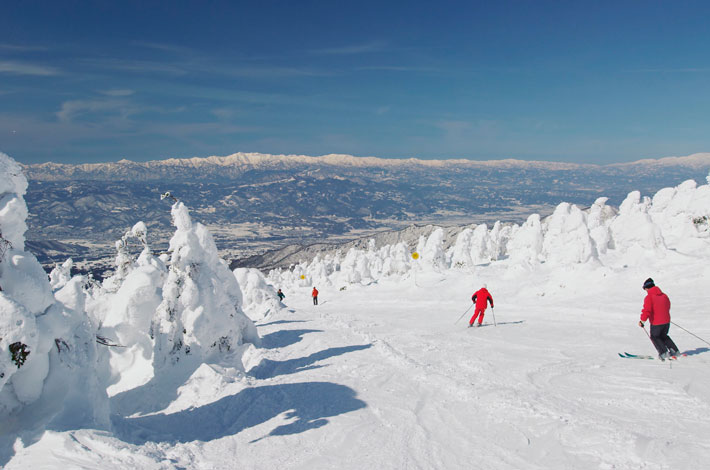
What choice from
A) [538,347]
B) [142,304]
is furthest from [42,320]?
[538,347]

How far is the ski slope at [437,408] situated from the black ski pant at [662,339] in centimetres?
42

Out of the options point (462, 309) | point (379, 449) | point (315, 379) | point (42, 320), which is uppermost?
point (42, 320)

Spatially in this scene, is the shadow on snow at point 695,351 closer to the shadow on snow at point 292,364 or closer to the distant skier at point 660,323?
the distant skier at point 660,323

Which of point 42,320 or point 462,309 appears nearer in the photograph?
point 42,320

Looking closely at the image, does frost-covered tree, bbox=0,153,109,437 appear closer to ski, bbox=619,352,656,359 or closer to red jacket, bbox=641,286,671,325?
ski, bbox=619,352,656,359

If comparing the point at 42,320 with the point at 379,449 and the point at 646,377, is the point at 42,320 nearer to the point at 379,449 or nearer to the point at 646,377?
the point at 379,449

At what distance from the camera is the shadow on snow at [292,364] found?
497 inches

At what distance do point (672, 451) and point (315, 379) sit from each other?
7.15 metres

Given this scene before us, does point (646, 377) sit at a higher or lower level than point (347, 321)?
higher

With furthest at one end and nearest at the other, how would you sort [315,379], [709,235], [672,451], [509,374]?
[709,235] → [315,379] → [509,374] → [672,451]

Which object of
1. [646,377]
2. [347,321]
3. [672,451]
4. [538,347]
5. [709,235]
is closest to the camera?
[672,451]

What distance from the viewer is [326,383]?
10250 mm

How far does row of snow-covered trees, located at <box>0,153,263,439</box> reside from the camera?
643 centimetres

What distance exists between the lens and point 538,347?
41.5 ft
